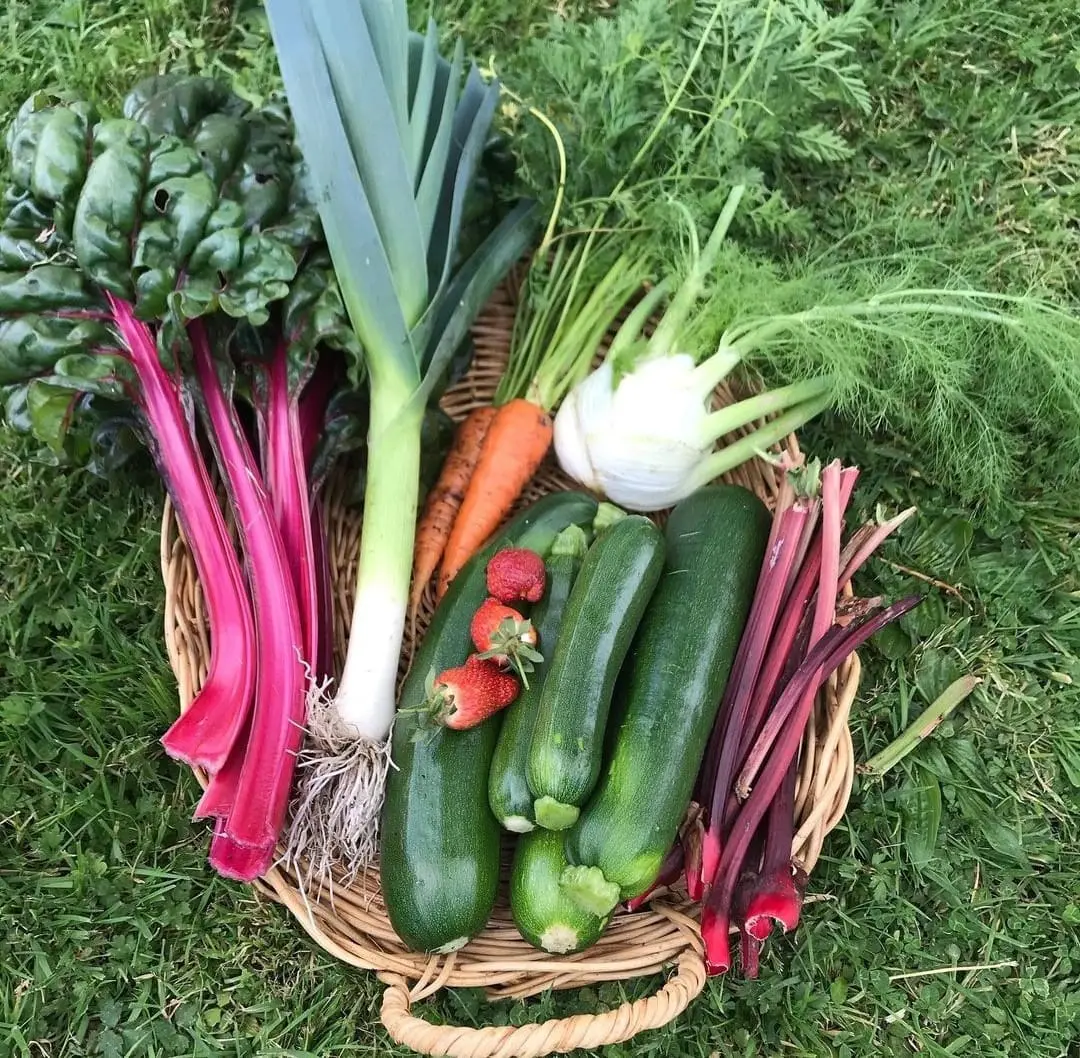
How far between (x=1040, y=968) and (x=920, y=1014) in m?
0.33

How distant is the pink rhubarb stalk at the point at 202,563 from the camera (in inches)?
73.9

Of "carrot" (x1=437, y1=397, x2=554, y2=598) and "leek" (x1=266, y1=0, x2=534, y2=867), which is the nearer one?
"leek" (x1=266, y1=0, x2=534, y2=867)

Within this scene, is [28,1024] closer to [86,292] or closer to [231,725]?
[231,725]

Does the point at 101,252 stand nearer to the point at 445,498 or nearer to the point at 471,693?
the point at 445,498

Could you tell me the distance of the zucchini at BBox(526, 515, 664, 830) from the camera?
1765mm

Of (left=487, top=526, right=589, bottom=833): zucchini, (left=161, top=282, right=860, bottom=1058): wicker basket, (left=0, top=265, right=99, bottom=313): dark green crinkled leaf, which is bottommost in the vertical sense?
(left=161, top=282, right=860, bottom=1058): wicker basket

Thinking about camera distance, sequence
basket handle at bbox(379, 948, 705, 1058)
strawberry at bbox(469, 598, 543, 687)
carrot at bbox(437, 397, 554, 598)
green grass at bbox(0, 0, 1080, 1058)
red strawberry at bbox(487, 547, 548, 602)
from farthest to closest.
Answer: carrot at bbox(437, 397, 554, 598), green grass at bbox(0, 0, 1080, 1058), red strawberry at bbox(487, 547, 548, 602), strawberry at bbox(469, 598, 543, 687), basket handle at bbox(379, 948, 705, 1058)

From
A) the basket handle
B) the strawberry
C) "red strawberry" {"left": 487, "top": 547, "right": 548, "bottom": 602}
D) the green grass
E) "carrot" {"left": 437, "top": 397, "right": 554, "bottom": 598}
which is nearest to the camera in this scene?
the basket handle

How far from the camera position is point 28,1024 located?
6.81ft

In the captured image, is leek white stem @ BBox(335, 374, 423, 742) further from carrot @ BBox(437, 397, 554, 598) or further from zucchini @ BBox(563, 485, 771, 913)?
zucchini @ BBox(563, 485, 771, 913)

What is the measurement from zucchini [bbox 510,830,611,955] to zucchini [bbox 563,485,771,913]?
35 mm

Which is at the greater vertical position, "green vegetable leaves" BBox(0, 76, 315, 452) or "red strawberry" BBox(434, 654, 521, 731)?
"green vegetable leaves" BBox(0, 76, 315, 452)

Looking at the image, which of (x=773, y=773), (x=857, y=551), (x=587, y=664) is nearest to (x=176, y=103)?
(x=587, y=664)

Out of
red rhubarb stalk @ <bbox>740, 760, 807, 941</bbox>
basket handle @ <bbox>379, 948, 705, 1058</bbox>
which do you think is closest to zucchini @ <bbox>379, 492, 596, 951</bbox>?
basket handle @ <bbox>379, 948, 705, 1058</bbox>
